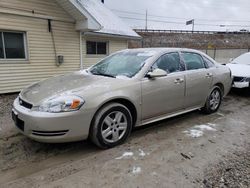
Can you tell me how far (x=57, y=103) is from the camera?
284 cm

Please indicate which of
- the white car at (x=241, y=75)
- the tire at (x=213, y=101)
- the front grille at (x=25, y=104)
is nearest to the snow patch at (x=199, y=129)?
the tire at (x=213, y=101)

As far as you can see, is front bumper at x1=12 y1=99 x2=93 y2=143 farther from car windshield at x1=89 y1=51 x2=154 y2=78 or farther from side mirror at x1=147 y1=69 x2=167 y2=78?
side mirror at x1=147 y1=69 x2=167 y2=78

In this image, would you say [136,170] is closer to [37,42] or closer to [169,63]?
[169,63]

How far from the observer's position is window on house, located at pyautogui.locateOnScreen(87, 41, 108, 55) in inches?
392

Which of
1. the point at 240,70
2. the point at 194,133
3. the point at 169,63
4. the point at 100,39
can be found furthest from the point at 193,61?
the point at 100,39

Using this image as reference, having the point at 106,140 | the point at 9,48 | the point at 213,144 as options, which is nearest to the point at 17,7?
the point at 9,48

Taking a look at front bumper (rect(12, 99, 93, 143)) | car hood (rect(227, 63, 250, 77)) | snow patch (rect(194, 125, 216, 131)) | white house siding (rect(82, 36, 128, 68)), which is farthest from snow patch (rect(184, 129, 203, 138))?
white house siding (rect(82, 36, 128, 68))

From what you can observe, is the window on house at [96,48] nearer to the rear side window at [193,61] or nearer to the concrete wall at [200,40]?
the rear side window at [193,61]

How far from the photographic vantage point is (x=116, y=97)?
321 centimetres

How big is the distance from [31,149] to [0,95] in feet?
16.2

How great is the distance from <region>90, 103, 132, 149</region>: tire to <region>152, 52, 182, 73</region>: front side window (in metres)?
1.07

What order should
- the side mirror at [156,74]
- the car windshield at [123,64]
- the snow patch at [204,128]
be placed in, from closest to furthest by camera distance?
the side mirror at [156,74] < the car windshield at [123,64] < the snow patch at [204,128]

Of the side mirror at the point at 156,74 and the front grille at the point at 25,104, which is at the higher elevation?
the side mirror at the point at 156,74

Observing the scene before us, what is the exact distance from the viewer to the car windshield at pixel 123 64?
3717 mm
